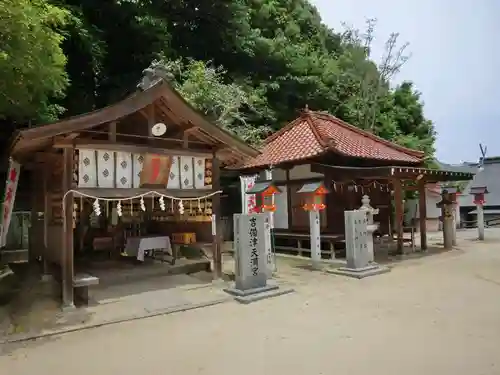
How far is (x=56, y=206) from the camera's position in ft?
28.6

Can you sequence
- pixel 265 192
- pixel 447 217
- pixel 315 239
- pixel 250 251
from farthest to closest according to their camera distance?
pixel 447 217 → pixel 315 239 → pixel 265 192 → pixel 250 251

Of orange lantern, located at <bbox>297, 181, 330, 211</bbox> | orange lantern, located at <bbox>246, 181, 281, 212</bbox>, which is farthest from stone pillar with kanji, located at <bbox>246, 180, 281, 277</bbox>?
orange lantern, located at <bbox>297, 181, 330, 211</bbox>

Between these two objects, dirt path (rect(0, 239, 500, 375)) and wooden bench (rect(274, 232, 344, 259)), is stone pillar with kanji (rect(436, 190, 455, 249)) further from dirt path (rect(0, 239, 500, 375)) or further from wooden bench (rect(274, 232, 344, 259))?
dirt path (rect(0, 239, 500, 375))

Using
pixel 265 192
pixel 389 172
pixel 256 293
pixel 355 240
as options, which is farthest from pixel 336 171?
pixel 256 293

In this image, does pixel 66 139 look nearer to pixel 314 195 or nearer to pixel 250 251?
pixel 250 251

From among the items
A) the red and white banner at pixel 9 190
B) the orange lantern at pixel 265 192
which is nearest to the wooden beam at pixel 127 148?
the orange lantern at pixel 265 192

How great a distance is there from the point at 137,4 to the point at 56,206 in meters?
11.4

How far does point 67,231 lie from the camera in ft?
24.6

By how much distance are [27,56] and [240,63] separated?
47.5ft

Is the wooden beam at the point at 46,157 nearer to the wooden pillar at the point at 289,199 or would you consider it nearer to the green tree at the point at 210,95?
the green tree at the point at 210,95

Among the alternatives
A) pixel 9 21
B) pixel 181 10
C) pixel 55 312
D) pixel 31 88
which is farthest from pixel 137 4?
pixel 55 312

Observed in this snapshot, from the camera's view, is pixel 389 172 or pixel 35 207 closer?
pixel 35 207

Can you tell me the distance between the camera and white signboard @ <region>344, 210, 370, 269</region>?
10.7 m

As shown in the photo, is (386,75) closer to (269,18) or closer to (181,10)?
(269,18)
